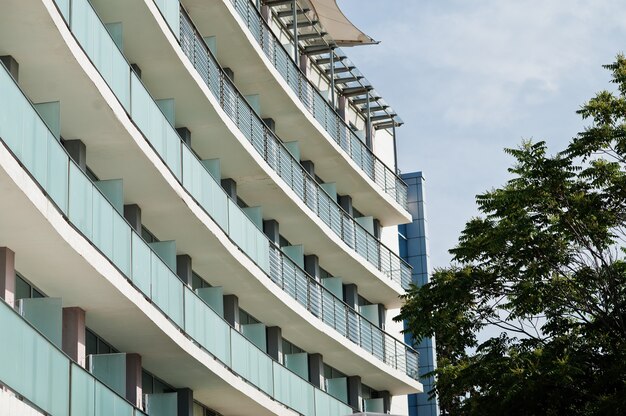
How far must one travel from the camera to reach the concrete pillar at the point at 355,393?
1683 inches

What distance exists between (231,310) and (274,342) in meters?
3.05

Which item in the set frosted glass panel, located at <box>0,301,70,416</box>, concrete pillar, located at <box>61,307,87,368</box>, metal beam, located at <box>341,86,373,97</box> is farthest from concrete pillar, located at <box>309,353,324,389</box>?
frosted glass panel, located at <box>0,301,70,416</box>

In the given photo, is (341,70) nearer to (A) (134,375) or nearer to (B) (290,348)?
(B) (290,348)

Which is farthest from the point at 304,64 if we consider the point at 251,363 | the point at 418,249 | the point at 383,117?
the point at 251,363

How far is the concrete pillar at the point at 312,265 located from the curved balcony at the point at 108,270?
6.81 metres

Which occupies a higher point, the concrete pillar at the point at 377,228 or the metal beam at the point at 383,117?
the metal beam at the point at 383,117

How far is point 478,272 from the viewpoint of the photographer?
29875 millimetres

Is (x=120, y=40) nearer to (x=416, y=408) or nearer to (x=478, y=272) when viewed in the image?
(x=478, y=272)

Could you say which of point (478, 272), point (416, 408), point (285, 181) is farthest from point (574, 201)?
point (416, 408)

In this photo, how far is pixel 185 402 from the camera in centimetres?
3133

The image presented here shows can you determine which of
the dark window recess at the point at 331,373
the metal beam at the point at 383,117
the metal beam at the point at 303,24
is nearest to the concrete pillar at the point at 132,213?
the dark window recess at the point at 331,373

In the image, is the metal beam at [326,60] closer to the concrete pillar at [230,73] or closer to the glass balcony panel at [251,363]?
the concrete pillar at [230,73]

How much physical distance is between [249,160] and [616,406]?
506 inches

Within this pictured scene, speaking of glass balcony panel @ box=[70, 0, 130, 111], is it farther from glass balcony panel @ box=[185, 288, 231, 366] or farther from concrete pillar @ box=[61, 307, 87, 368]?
glass balcony panel @ box=[185, 288, 231, 366]
